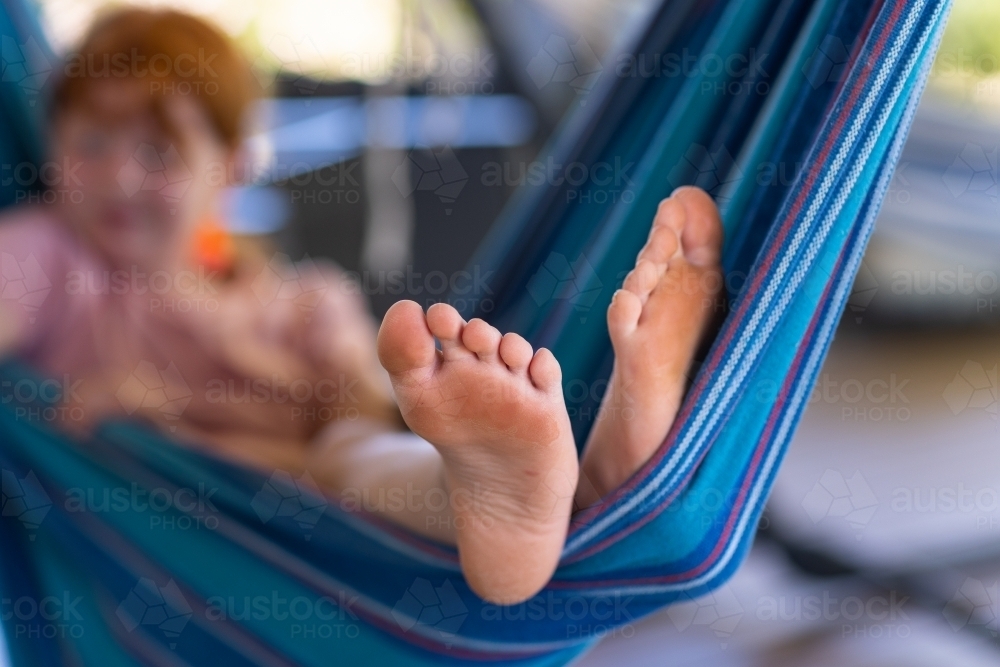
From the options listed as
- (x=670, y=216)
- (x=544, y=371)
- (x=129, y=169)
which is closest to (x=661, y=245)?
(x=670, y=216)

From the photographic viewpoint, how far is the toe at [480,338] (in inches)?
19.5

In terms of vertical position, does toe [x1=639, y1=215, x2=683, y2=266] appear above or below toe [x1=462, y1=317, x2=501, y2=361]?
above

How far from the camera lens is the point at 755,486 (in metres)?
0.61

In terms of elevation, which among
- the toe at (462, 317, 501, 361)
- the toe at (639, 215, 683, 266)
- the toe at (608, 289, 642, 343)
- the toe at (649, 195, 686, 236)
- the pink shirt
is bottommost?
the pink shirt

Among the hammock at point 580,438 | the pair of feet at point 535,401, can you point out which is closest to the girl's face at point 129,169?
the hammock at point 580,438

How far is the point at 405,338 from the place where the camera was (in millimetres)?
484

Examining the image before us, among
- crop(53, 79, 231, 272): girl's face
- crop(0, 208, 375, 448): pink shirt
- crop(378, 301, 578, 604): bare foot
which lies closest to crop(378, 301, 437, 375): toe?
crop(378, 301, 578, 604): bare foot

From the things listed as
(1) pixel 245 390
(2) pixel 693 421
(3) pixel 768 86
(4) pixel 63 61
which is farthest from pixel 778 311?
(4) pixel 63 61

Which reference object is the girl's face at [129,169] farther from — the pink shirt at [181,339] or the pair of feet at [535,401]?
the pair of feet at [535,401]

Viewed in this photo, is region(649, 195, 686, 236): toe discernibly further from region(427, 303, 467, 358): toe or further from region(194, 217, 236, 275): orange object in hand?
region(194, 217, 236, 275): orange object in hand

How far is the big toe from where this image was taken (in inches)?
24.2

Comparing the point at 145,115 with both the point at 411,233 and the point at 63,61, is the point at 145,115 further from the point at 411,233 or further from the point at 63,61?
the point at 411,233

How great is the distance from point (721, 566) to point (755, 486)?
0.06 metres

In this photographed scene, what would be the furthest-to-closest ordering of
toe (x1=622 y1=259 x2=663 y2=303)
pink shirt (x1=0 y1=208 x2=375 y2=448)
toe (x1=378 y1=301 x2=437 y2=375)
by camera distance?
pink shirt (x1=0 y1=208 x2=375 y2=448) < toe (x1=622 y1=259 x2=663 y2=303) < toe (x1=378 y1=301 x2=437 y2=375)
